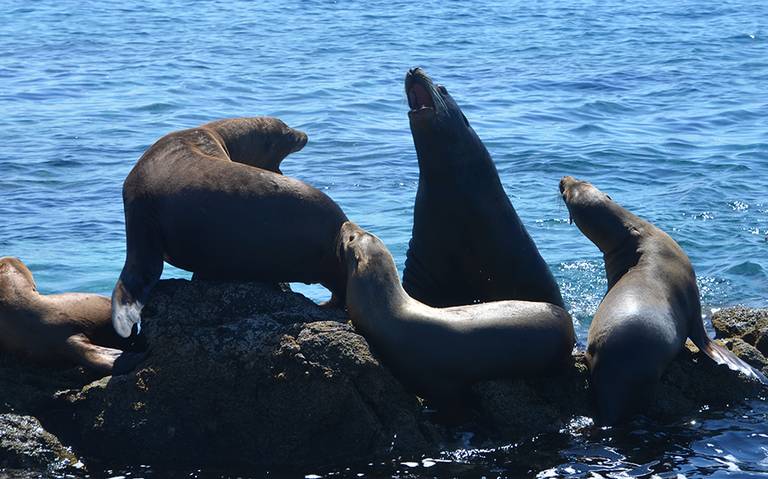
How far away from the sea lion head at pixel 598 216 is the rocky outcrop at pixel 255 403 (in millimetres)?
2153

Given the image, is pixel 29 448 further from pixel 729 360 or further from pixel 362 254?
pixel 729 360

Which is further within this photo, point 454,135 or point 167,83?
point 167,83

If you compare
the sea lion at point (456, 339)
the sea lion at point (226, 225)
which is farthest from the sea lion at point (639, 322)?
the sea lion at point (226, 225)

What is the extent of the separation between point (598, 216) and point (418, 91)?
1.60 meters

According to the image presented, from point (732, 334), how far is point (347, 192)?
20.8 feet

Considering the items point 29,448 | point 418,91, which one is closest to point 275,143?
point 418,91

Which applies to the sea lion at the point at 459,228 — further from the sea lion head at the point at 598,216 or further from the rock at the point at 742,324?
the rock at the point at 742,324

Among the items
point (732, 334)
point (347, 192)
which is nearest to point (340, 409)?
point (732, 334)

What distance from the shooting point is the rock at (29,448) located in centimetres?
564

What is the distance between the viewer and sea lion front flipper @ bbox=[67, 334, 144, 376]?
19.6ft

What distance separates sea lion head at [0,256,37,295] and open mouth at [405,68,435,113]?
2.53 metres

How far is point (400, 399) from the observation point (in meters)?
5.88

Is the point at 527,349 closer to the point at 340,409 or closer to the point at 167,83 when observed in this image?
the point at 340,409

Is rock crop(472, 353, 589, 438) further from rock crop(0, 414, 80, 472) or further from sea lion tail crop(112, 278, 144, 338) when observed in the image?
rock crop(0, 414, 80, 472)
